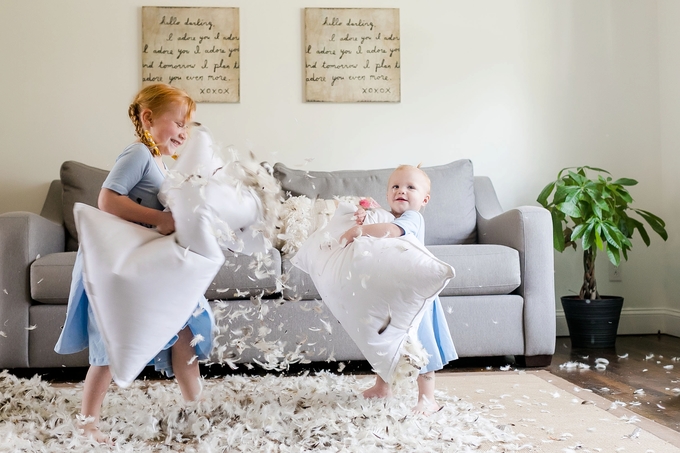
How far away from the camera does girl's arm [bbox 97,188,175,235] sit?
62.7 inches

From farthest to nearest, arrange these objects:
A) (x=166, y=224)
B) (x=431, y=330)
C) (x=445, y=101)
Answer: (x=445, y=101) → (x=431, y=330) → (x=166, y=224)

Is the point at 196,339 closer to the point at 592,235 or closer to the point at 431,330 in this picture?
the point at 431,330

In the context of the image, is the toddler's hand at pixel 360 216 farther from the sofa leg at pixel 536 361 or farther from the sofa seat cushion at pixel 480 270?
the sofa leg at pixel 536 361

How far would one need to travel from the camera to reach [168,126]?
1.83 metres

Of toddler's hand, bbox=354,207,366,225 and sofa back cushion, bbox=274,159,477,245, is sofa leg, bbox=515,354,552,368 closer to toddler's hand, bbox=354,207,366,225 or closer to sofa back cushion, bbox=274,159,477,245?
sofa back cushion, bbox=274,159,477,245

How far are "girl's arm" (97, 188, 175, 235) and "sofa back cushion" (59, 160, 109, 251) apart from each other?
5.04 feet

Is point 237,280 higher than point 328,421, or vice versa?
point 237,280

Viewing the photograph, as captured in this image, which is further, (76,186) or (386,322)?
(76,186)

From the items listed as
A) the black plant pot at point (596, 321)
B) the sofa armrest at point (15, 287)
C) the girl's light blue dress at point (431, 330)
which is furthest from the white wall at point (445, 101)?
the girl's light blue dress at point (431, 330)

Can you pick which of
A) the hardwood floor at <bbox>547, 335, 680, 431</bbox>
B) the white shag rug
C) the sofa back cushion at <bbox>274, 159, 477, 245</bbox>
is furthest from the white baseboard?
A: the white shag rug

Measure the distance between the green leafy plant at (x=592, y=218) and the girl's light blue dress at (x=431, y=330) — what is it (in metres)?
1.42

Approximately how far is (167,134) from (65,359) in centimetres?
123

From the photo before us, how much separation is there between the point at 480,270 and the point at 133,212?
1.54 metres

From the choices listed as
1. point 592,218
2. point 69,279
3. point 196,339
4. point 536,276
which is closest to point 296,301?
point 196,339
